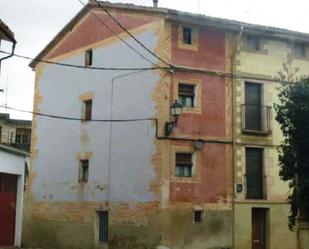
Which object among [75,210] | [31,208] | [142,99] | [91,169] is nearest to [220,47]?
[142,99]

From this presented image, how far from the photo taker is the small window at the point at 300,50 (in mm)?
24094

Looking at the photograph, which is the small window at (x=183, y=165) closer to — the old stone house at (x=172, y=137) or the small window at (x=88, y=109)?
the old stone house at (x=172, y=137)

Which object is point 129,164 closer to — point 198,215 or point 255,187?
point 198,215

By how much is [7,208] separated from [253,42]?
1136 cm

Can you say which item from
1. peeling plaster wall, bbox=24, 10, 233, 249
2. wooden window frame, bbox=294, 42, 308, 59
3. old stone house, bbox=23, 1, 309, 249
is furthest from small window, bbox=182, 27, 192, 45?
wooden window frame, bbox=294, 42, 308, 59

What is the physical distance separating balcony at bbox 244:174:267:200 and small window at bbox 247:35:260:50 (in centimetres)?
483

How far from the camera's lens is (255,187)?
22.4 m

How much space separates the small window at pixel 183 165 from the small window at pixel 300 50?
6.42m

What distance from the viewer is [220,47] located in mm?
22344

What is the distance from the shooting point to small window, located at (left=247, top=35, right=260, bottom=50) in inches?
907

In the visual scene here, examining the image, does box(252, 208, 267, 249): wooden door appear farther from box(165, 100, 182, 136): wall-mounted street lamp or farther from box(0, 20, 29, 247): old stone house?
box(0, 20, 29, 247): old stone house

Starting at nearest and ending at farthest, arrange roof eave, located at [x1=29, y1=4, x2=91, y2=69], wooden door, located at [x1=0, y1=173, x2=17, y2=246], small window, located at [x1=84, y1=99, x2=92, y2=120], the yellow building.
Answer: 1. the yellow building
2. wooden door, located at [x1=0, y1=173, x2=17, y2=246]
3. small window, located at [x1=84, y1=99, x2=92, y2=120]
4. roof eave, located at [x1=29, y1=4, x2=91, y2=69]

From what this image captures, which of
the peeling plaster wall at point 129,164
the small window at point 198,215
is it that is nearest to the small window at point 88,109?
the peeling plaster wall at point 129,164

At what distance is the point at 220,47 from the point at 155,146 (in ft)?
14.6
